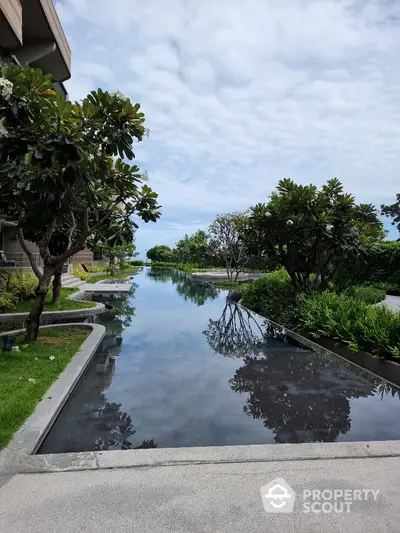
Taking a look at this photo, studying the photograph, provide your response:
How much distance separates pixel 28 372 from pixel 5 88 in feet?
12.7

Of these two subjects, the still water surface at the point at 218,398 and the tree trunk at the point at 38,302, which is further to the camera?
the tree trunk at the point at 38,302

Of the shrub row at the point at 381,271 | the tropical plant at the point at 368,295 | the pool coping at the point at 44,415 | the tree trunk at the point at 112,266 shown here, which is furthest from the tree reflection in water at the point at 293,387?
the tree trunk at the point at 112,266

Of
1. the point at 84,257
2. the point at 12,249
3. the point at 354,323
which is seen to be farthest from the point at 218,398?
the point at 84,257

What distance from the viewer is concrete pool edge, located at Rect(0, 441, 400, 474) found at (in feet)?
11.1

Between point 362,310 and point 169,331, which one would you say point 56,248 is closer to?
point 169,331

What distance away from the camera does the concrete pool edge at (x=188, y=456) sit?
3396 millimetres

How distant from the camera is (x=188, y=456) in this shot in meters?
3.59

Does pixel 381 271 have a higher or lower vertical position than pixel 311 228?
lower

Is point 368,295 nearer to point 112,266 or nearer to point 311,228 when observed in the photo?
point 311,228

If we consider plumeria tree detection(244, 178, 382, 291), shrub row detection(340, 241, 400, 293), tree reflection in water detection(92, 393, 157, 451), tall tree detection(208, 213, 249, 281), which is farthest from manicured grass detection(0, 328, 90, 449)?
tall tree detection(208, 213, 249, 281)

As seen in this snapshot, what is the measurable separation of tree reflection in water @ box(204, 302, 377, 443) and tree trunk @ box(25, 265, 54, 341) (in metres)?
3.68

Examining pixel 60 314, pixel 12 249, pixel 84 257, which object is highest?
pixel 12 249

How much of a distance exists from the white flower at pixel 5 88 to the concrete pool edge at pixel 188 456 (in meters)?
4.26

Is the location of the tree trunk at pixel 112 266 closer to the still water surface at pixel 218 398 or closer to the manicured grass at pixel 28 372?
the still water surface at pixel 218 398
